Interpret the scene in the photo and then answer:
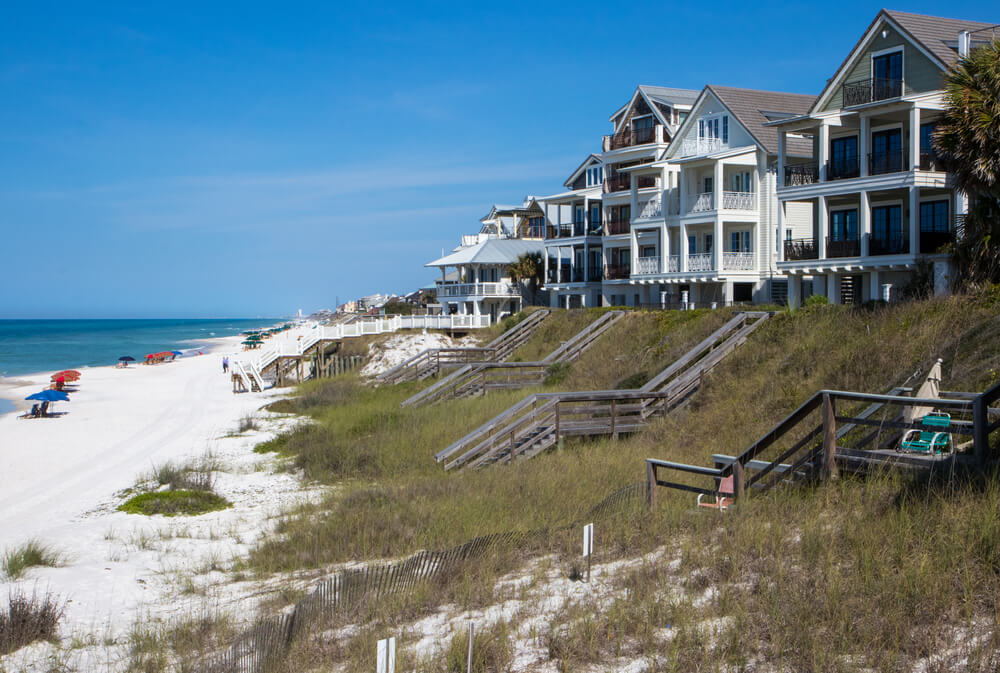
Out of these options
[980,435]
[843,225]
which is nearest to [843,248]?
[843,225]

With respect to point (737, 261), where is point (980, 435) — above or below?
below

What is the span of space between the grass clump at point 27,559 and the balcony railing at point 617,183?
40172mm

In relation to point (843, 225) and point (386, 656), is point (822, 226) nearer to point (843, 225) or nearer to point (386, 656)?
point (843, 225)

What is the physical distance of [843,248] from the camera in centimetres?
2919

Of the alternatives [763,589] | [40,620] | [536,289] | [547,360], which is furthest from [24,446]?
[536,289]

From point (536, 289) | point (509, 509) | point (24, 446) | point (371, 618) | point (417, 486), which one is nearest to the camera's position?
point (371, 618)

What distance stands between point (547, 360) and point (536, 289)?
31.9m

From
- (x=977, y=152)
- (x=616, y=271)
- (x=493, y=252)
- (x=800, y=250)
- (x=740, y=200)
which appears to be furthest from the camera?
(x=493, y=252)

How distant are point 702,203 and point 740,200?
1761 mm

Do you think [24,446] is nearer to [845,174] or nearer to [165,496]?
[165,496]

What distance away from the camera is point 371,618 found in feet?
24.6

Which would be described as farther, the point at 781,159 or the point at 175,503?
the point at 781,159

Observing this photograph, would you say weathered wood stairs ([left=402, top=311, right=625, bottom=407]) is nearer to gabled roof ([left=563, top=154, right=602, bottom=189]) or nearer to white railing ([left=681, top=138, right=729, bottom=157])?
white railing ([left=681, top=138, right=729, bottom=157])

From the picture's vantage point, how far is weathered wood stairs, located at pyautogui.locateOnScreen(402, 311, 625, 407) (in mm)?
26328
